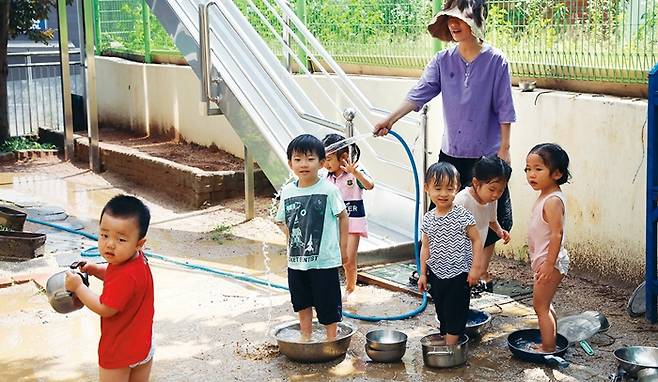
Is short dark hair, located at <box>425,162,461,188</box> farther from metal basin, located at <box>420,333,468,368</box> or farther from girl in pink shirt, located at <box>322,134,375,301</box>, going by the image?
girl in pink shirt, located at <box>322,134,375,301</box>

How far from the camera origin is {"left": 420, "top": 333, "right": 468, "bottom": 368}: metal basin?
17.3ft

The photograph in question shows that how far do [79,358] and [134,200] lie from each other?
193 centimetres

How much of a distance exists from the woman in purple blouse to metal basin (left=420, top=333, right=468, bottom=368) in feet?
3.25

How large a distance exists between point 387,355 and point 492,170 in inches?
48.9

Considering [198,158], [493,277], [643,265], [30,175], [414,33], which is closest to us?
[643,265]

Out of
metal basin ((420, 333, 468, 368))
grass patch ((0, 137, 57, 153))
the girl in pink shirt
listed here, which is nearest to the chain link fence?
the girl in pink shirt

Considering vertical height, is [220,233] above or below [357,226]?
below

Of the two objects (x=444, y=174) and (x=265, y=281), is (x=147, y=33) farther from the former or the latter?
(x=444, y=174)

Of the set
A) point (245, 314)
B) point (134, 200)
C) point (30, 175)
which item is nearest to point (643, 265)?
point (245, 314)

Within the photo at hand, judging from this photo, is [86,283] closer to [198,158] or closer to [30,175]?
[198,158]

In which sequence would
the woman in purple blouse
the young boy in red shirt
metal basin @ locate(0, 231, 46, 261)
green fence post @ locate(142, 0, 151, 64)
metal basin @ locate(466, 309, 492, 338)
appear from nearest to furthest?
1. the young boy in red shirt
2. metal basin @ locate(466, 309, 492, 338)
3. the woman in purple blouse
4. metal basin @ locate(0, 231, 46, 261)
5. green fence post @ locate(142, 0, 151, 64)

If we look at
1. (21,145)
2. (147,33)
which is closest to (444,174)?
(147,33)

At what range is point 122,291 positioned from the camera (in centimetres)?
401

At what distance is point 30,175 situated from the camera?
42.6ft
